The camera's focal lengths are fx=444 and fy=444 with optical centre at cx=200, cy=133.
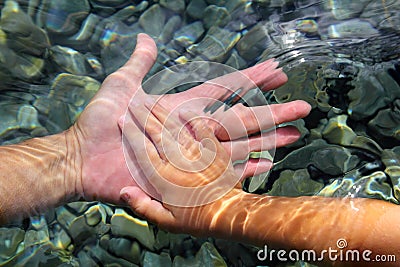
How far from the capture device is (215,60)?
323 centimetres

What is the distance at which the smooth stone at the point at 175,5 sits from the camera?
3.46 metres

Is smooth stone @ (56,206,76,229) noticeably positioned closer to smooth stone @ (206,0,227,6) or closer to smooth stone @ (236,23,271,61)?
smooth stone @ (236,23,271,61)

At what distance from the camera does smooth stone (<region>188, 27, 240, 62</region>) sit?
3.26 m

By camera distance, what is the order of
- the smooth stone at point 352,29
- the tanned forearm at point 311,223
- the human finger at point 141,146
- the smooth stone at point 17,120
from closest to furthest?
1. the tanned forearm at point 311,223
2. the human finger at point 141,146
3. the smooth stone at point 17,120
4. the smooth stone at point 352,29

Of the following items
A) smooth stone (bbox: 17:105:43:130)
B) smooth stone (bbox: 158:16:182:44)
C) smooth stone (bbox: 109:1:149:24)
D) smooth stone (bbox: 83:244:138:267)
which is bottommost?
smooth stone (bbox: 83:244:138:267)

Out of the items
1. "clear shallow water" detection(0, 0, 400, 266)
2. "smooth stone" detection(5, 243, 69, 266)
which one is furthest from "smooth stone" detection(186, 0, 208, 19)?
"smooth stone" detection(5, 243, 69, 266)

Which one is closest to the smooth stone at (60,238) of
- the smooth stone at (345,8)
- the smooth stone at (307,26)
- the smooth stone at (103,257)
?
the smooth stone at (103,257)

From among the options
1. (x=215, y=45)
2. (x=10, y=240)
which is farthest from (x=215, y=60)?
(x=10, y=240)

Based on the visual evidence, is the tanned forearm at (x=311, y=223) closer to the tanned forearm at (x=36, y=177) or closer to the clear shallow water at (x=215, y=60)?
the clear shallow water at (x=215, y=60)

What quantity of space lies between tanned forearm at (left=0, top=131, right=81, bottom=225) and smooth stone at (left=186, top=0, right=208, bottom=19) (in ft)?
4.53

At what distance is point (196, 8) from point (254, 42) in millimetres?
565

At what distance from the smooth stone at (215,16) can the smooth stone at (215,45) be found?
0.16 ft

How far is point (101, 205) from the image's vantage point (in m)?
2.72

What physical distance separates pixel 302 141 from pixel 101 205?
1.31 m
